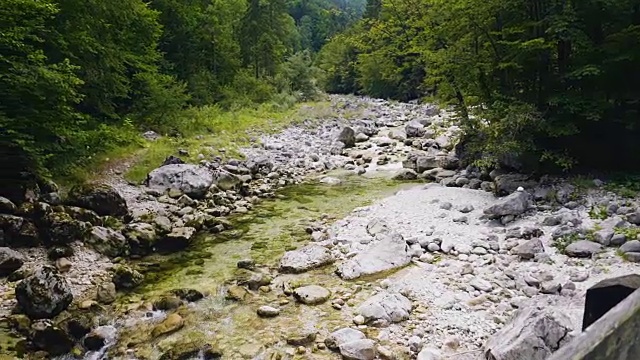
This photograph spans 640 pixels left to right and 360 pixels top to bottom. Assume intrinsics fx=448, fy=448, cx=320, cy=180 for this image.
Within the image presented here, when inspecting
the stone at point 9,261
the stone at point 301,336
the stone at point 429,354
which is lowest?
the stone at point 301,336

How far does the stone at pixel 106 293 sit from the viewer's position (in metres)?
7.67

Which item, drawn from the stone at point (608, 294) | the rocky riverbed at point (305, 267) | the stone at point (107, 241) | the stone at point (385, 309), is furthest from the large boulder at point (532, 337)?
the stone at point (107, 241)

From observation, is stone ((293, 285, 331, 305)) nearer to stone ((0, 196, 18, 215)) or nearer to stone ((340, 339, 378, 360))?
→ stone ((340, 339, 378, 360))

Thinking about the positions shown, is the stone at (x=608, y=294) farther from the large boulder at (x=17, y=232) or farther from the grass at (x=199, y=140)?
the grass at (x=199, y=140)

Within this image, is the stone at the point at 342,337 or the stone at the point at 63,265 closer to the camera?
the stone at the point at 342,337

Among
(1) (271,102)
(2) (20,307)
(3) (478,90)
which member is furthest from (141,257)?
(1) (271,102)

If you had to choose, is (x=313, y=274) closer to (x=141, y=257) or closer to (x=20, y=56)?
(x=141, y=257)

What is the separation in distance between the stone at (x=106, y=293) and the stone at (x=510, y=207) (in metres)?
7.65

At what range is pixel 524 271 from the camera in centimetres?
746

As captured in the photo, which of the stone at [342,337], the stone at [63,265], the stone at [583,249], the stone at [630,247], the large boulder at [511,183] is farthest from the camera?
the large boulder at [511,183]

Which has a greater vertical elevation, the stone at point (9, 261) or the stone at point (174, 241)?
the stone at point (9, 261)

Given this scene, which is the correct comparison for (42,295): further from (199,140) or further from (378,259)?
(199,140)

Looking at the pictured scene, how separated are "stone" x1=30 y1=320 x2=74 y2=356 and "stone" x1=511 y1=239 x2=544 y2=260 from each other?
7.37 m

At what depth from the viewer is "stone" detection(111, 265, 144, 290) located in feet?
26.8
